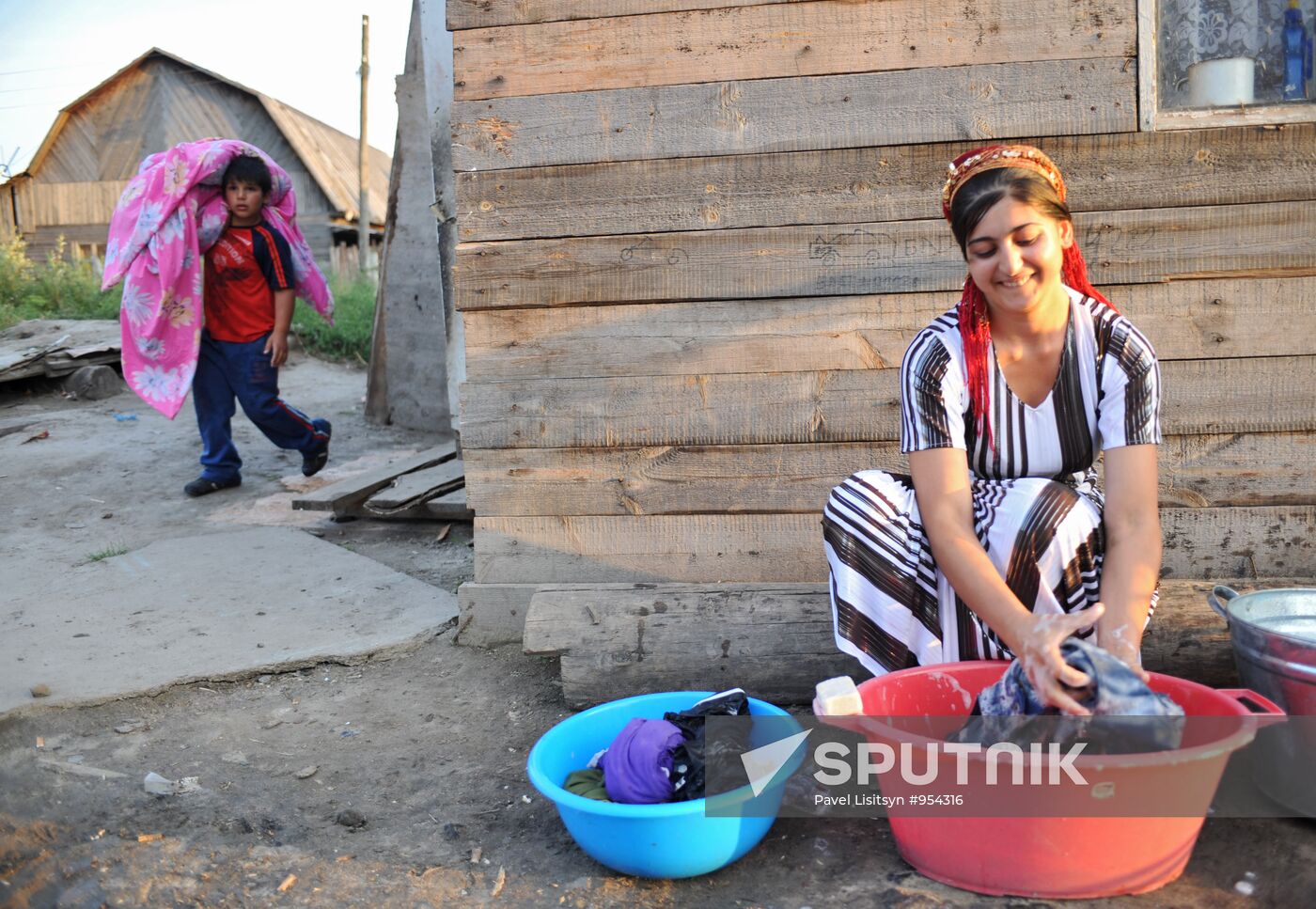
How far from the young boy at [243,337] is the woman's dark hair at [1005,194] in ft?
13.3

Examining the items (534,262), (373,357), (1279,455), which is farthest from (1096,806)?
(373,357)

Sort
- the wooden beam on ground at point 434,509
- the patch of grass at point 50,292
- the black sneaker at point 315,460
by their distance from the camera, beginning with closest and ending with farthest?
the wooden beam on ground at point 434,509 < the black sneaker at point 315,460 < the patch of grass at point 50,292

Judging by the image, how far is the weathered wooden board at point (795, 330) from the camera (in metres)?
2.87

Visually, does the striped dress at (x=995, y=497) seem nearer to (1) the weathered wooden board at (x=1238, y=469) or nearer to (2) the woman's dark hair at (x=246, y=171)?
(1) the weathered wooden board at (x=1238, y=469)

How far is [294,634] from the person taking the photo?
346cm

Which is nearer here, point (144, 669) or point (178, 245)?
point (144, 669)

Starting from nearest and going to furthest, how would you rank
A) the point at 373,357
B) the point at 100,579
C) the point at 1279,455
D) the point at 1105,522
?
1. the point at 1105,522
2. the point at 1279,455
3. the point at 100,579
4. the point at 373,357

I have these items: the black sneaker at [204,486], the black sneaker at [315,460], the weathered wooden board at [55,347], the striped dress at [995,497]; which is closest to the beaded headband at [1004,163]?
the striped dress at [995,497]

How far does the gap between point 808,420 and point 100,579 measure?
2757 mm

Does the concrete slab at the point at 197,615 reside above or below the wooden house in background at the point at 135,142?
below

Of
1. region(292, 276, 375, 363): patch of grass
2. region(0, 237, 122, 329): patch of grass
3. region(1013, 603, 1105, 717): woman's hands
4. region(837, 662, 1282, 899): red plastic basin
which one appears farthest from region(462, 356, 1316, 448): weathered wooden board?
region(0, 237, 122, 329): patch of grass

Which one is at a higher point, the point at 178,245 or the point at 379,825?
the point at 178,245

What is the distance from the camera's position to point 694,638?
9.34 feet

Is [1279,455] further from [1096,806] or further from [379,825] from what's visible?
[379,825]
